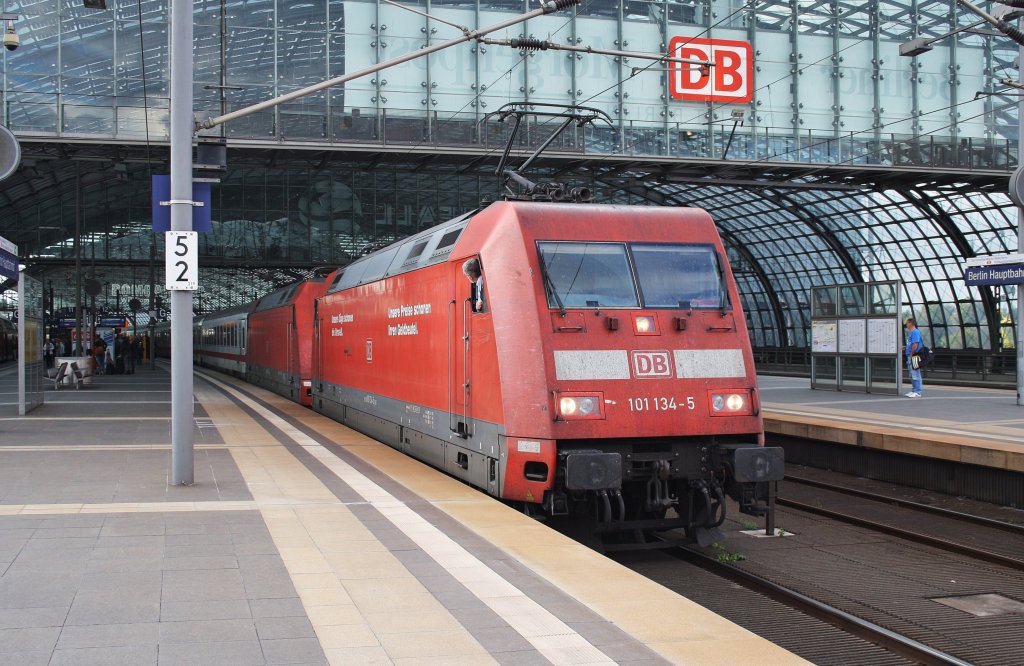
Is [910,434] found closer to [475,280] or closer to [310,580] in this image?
[475,280]

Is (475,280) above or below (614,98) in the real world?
below

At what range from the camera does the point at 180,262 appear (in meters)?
10.7

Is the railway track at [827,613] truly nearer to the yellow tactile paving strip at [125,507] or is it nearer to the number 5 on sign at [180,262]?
the yellow tactile paving strip at [125,507]

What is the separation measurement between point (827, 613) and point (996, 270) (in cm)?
1423

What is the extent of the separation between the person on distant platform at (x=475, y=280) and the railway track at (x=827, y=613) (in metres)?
3.24

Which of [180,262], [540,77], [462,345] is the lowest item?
[462,345]

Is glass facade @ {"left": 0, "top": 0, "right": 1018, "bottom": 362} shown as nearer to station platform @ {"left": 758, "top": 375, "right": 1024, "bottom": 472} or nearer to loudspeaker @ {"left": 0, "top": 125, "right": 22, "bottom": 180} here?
station platform @ {"left": 758, "top": 375, "right": 1024, "bottom": 472}

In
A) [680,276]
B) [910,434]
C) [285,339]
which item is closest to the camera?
[680,276]

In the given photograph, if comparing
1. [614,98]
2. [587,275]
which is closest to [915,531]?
[587,275]

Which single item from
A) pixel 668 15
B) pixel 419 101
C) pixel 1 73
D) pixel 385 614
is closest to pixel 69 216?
pixel 1 73

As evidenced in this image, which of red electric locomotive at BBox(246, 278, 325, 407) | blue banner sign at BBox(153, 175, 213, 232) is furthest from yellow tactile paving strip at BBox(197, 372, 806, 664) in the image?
red electric locomotive at BBox(246, 278, 325, 407)

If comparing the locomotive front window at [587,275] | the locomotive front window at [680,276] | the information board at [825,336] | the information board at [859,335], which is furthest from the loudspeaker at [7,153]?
the information board at [825,336]

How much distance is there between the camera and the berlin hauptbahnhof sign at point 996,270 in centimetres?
1916

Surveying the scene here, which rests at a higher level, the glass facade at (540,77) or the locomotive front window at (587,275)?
the glass facade at (540,77)
